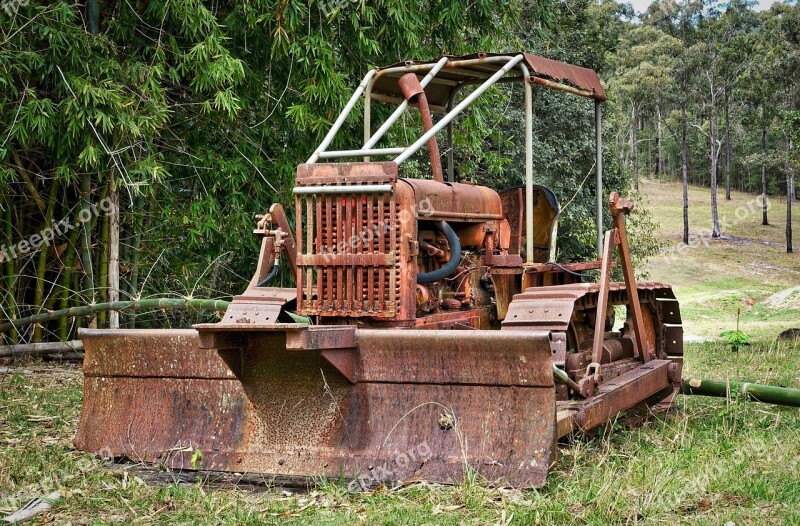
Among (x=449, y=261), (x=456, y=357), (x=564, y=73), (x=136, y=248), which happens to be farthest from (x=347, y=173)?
(x=136, y=248)

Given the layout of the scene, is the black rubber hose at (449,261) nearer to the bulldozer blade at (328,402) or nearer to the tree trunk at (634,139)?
the bulldozer blade at (328,402)

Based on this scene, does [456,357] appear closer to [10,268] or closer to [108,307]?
[108,307]

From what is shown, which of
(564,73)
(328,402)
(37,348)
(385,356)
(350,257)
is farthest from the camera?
(37,348)

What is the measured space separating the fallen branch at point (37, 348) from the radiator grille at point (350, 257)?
17.3 ft

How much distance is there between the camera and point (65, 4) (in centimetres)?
873

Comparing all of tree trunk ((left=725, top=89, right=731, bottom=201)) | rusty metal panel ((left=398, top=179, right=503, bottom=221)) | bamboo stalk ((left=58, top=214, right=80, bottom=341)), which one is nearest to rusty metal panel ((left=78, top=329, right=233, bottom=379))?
rusty metal panel ((left=398, top=179, right=503, bottom=221))

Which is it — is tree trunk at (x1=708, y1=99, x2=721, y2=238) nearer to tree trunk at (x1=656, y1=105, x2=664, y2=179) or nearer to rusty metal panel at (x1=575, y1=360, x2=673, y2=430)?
tree trunk at (x1=656, y1=105, x2=664, y2=179)

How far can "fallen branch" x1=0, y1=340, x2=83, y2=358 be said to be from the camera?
31.7 ft

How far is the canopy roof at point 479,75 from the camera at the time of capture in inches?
257

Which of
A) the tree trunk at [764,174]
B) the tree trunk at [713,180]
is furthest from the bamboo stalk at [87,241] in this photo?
the tree trunk at [764,174]

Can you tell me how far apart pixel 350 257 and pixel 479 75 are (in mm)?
2444

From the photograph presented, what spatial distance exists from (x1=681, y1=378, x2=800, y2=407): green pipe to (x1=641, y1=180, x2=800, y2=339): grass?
8267mm

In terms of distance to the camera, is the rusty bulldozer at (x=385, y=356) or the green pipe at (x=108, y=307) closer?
the rusty bulldozer at (x=385, y=356)

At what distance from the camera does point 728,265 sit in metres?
34.6
